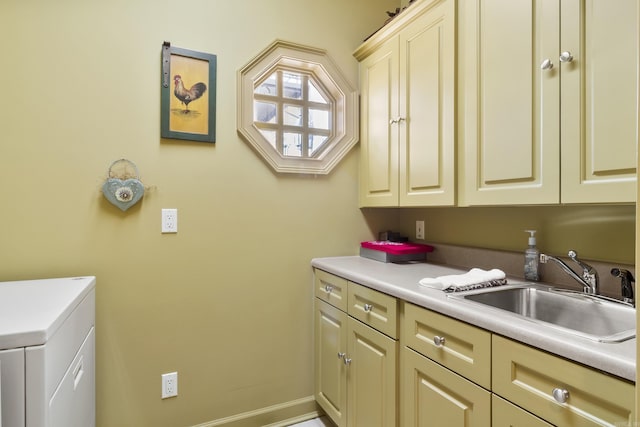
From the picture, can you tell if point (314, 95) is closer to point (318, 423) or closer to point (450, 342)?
point (450, 342)

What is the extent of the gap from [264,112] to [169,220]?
0.83m

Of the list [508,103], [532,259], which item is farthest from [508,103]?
[532,259]

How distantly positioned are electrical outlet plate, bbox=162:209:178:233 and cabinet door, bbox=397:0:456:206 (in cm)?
119

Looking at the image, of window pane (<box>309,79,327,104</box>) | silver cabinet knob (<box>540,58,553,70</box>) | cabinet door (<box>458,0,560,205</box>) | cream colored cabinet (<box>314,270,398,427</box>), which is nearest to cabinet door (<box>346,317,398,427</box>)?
cream colored cabinet (<box>314,270,398,427</box>)

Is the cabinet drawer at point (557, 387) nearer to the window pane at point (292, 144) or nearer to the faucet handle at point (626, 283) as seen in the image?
the faucet handle at point (626, 283)

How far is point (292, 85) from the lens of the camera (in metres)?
2.11

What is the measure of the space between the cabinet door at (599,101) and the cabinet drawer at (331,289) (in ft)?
3.35

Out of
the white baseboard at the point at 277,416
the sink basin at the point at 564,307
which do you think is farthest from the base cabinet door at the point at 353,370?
the sink basin at the point at 564,307

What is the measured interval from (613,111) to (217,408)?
2129 millimetres

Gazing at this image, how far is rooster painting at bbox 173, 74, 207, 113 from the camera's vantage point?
1.73m

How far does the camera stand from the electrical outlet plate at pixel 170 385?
1725 millimetres

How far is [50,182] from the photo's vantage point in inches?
60.4

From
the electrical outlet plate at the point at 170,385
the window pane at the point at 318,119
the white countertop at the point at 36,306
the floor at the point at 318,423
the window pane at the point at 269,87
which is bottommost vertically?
the floor at the point at 318,423

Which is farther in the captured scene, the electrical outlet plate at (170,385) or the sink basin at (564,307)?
the electrical outlet plate at (170,385)
